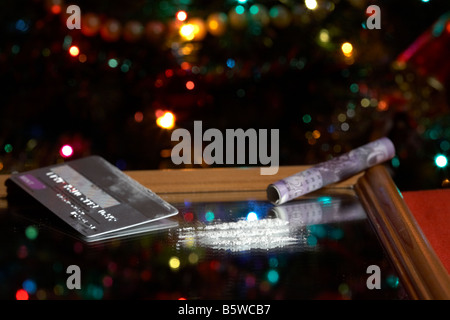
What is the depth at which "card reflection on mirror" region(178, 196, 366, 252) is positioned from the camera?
2.44 ft

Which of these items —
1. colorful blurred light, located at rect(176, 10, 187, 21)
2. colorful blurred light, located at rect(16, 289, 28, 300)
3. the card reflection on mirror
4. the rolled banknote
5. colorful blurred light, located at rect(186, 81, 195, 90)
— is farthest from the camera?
colorful blurred light, located at rect(186, 81, 195, 90)

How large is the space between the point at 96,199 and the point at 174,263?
194 mm

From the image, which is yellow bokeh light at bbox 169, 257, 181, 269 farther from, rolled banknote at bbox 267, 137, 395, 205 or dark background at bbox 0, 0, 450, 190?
dark background at bbox 0, 0, 450, 190

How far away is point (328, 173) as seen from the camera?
932mm

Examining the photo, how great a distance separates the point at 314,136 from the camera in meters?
1.68

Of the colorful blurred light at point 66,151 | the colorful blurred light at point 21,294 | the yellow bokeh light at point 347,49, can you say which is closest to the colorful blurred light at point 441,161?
the yellow bokeh light at point 347,49

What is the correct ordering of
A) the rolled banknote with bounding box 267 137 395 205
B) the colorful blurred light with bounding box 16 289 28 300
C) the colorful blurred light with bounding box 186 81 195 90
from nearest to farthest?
1. the colorful blurred light with bounding box 16 289 28 300
2. the rolled banknote with bounding box 267 137 395 205
3. the colorful blurred light with bounding box 186 81 195 90

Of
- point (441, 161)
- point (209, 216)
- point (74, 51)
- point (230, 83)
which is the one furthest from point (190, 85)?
point (209, 216)

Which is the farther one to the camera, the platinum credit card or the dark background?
the dark background

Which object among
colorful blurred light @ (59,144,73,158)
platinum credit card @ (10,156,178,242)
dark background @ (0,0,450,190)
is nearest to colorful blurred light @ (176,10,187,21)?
dark background @ (0,0,450,190)

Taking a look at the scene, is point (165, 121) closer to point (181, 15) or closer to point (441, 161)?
point (181, 15)

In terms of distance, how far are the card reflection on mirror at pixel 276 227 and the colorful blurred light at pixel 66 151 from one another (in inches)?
34.6
